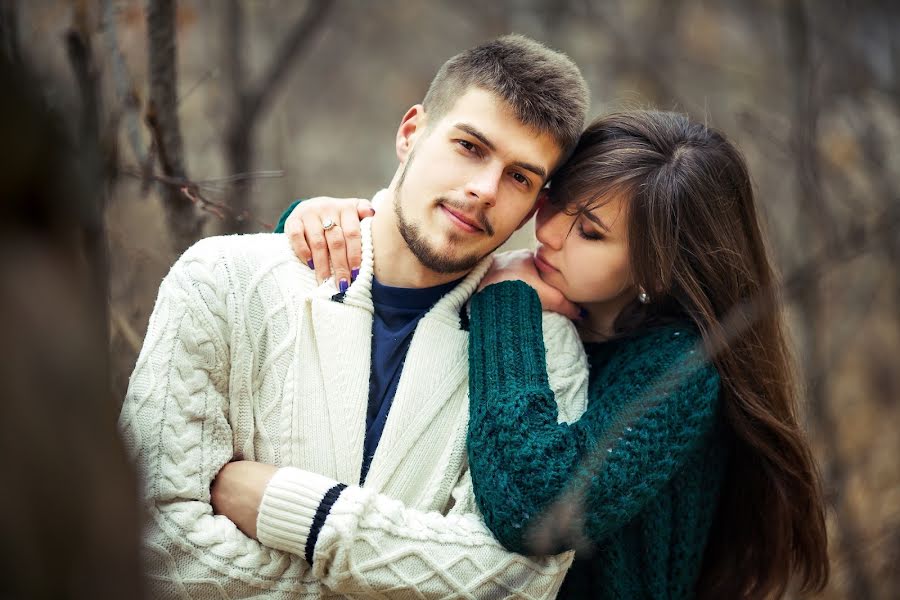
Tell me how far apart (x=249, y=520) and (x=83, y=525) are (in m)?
1.44

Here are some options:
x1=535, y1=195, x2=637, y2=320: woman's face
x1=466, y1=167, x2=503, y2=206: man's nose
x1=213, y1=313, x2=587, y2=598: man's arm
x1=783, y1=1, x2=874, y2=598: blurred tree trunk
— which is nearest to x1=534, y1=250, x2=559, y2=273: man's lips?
x1=535, y1=195, x2=637, y2=320: woman's face

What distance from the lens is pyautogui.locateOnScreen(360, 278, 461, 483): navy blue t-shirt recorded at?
2326mm

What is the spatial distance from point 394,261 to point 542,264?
0.45 m

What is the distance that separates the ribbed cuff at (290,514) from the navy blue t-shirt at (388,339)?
23 centimetres

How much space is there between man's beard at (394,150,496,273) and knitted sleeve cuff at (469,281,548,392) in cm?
13

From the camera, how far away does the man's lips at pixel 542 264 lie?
8.56 ft

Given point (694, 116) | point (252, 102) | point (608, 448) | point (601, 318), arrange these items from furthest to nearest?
point (252, 102), point (694, 116), point (601, 318), point (608, 448)

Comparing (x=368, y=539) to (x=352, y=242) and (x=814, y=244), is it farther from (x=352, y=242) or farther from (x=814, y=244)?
(x=814, y=244)

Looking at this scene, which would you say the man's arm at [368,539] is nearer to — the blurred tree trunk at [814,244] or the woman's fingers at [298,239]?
the woman's fingers at [298,239]

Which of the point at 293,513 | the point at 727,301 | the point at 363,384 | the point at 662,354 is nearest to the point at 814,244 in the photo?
the point at 727,301

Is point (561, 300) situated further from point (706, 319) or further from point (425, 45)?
point (425, 45)

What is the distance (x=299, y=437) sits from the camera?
2240mm

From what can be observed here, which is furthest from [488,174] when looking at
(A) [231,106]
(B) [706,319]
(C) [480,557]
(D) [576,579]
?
(A) [231,106]

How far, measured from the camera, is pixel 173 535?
2.03m
